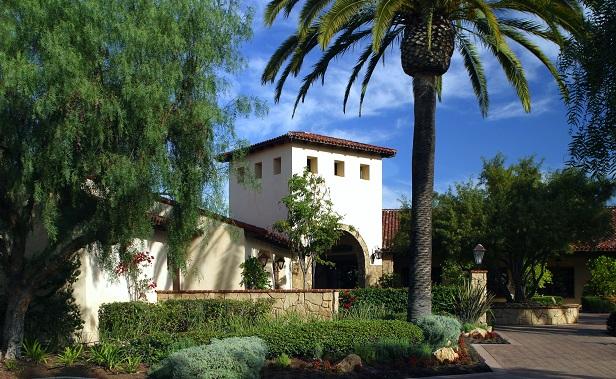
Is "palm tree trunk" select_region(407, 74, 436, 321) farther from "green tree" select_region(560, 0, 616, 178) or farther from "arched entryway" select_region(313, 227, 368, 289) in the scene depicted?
"arched entryway" select_region(313, 227, 368, 289)

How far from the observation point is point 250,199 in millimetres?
28391

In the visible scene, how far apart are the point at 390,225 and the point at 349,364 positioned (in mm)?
22109

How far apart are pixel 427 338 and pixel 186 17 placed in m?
8.19

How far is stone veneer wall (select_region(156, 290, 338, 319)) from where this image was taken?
735 inches

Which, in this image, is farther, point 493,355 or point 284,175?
point 284,175

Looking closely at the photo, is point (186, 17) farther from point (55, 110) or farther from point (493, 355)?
point (493, 355)

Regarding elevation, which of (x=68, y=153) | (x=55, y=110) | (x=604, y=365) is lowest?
(x=604, y=365)

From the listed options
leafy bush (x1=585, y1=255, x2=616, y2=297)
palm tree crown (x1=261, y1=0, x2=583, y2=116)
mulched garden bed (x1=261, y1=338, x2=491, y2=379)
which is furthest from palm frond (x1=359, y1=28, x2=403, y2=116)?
leafy bush (x1=585, y1=255, x2=616, y2=297)

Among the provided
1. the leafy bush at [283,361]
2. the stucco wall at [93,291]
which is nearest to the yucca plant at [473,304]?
Answer: the leafy bush at [283,361]

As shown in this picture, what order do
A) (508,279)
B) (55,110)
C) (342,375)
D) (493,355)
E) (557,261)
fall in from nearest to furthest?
(55,110) < (342,375) < (493,355) < (508,279) < (557,261)

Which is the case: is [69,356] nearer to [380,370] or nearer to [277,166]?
[380,370]

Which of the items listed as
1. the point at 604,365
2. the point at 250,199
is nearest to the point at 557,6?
the point at 604,365

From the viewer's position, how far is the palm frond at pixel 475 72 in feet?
61.6

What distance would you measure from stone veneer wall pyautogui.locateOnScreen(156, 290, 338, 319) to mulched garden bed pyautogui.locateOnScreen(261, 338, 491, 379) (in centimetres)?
567
